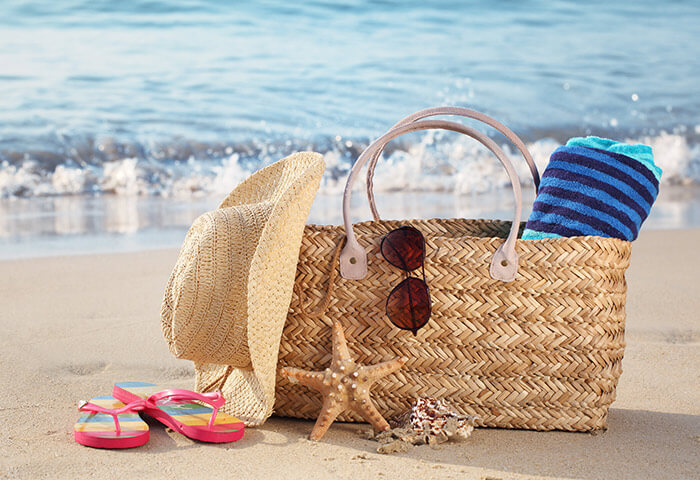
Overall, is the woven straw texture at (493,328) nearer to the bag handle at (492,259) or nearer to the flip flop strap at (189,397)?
the bag handle at (492,259)

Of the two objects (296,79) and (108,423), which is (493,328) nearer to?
(108,423)

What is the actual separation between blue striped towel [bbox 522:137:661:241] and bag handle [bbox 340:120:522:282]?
19 centimetres

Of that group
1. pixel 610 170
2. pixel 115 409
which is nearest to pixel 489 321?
pixel 610 170

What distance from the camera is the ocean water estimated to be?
6777 mm

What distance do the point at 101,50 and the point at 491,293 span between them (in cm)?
800

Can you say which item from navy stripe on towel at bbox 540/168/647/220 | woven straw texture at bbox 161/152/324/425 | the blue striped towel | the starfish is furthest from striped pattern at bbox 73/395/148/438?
navy stripe on towel at bbox 540/168/647/220

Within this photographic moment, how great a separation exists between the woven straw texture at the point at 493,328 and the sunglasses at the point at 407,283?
4 centimetres

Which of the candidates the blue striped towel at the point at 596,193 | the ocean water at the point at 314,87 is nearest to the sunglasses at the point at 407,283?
the blue striped towel at the point at 596,193

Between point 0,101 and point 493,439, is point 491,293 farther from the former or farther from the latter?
point 0,101

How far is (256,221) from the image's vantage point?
182cm

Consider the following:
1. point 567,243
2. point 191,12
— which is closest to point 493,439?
point 567,243

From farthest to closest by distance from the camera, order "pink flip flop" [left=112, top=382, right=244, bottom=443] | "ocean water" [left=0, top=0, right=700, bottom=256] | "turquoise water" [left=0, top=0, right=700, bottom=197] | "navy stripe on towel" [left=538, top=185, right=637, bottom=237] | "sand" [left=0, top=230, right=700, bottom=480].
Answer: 1. "turquoise water" [left=0, top=0, right=700, bottom=197]
2. "ocean water" [left=0, top=0, right=700, bottom=256]
3. "navy stripe on towel" [left=538, top=185, right=637, bottom=237]
4. "pink flip flop" [left=112, top=382, right=244, bottom=443]
5. "sand" [left=0, top=230, right=700, bottom=480]

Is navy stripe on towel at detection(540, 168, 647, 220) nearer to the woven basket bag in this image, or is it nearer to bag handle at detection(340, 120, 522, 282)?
the woven basket bag

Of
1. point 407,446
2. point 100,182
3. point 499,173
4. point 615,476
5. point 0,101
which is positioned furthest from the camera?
point 0,101
